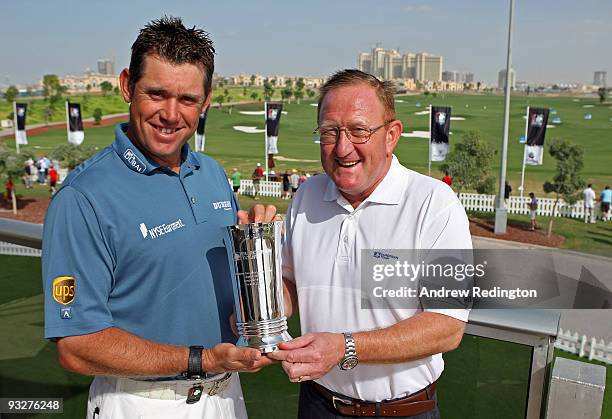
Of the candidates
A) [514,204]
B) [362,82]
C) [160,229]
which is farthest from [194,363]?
[514,204]

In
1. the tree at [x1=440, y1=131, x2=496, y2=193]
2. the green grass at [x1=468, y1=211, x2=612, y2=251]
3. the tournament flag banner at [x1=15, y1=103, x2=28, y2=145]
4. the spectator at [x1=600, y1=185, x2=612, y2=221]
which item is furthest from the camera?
the tournament flag banner at [x1=15, y1=103, x2=28, y2=145]

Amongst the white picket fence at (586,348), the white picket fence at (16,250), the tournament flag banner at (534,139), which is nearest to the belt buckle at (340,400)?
the white picket fence at (16,250)

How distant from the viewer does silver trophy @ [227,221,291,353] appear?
6.09ft

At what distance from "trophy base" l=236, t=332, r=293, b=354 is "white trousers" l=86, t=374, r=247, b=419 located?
35 centimetres

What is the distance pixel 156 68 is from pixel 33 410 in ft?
6.49

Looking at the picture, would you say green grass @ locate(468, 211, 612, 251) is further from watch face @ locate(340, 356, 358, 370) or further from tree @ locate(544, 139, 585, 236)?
watch face @ locate(340, 356, 358, 370)

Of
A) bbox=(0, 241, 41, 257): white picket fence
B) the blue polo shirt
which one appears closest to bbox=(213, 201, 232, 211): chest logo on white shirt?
the blue polo shirt

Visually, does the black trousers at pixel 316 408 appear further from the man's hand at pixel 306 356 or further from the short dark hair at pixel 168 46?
the short dark hair at pixel 168 46

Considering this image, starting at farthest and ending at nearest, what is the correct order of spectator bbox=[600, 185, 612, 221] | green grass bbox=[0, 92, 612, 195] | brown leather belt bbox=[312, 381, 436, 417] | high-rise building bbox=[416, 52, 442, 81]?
1. high-rise building bbox=[416, 52, 442, 81]
2. green grass bbox=[0, 92, 612, 195]
3. spectator bbox=[600, 185, 612, 221]
4. brown leather belt bbox=[312, 381, 436, 417]

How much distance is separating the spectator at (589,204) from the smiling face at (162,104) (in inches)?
763

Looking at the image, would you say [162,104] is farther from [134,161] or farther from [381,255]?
[381,255]

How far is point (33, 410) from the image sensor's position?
2.90m

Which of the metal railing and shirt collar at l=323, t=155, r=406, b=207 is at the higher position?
shirt collar at l=323, t=155, r=406, b=207

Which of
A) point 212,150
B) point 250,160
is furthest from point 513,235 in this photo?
point 212,150
